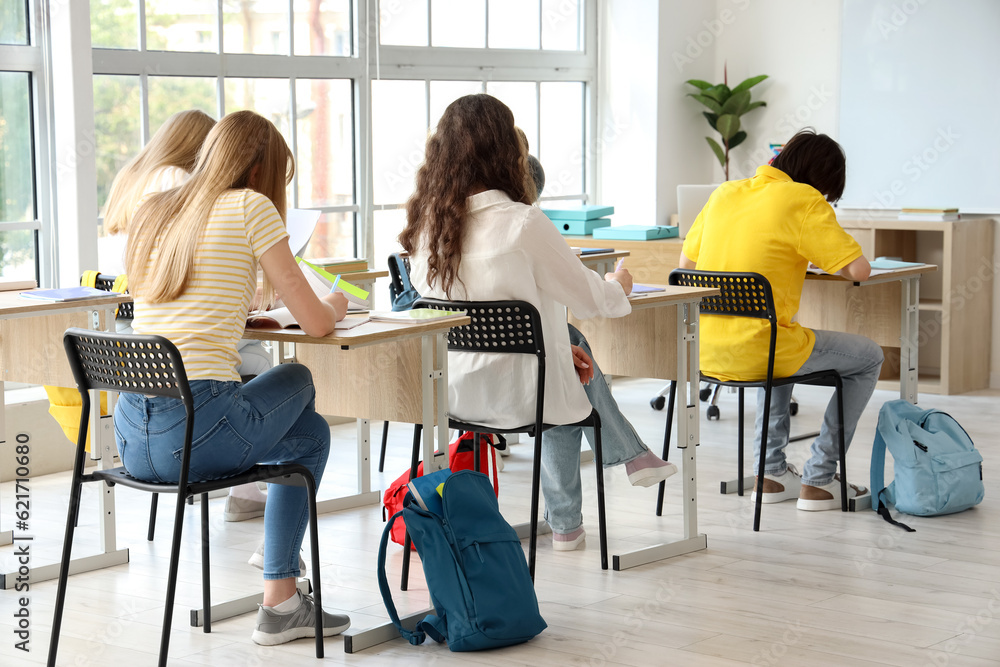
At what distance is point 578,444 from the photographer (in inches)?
132

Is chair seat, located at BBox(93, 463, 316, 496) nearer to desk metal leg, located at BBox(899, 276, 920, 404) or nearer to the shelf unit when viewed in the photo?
desk metal leg, located at BBox(899, 276, 920, 404)

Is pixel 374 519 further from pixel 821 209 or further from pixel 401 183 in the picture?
pixel 401 183

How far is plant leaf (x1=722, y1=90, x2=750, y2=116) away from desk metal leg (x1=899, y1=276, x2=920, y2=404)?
266cm

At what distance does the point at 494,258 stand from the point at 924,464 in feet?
5.17

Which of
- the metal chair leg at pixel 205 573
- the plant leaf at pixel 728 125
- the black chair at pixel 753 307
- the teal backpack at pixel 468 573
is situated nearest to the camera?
the teal backpack at pixel 468 573

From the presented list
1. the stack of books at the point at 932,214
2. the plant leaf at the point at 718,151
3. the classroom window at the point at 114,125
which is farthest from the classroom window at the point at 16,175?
the stack of books at the point at 932,214

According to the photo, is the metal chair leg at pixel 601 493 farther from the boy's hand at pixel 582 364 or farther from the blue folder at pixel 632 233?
the blue folder at pixel 632 233

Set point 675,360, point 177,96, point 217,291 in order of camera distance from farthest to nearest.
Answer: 1. point 177,96
2. point 675,360
3. point 217,291

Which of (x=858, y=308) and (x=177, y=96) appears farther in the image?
(x=177, y=96)

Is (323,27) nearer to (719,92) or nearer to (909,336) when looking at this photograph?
(719,92)

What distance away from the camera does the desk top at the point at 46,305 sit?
2.93 meters

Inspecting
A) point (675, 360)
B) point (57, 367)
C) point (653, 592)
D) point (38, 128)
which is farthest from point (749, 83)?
point (57, 367)

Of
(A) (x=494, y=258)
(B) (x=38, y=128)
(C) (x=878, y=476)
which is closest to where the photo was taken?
(A) (x=494, y=258)

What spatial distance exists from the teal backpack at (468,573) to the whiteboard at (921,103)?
4.12 m
